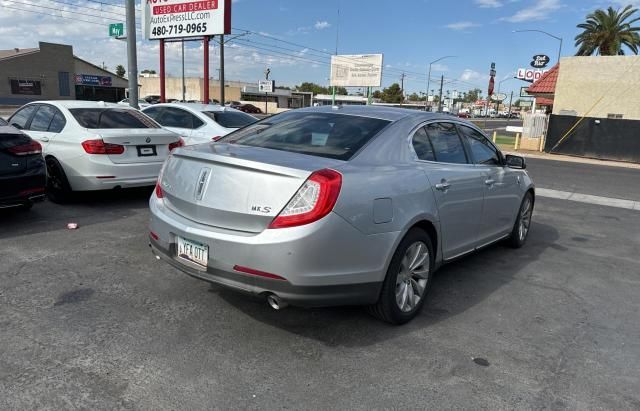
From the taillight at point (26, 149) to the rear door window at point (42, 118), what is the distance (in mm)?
1568

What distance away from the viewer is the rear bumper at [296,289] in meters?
3.11

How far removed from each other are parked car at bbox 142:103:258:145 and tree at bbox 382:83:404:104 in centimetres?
9710

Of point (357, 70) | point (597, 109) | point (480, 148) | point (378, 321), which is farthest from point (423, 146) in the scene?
point (357, 70)

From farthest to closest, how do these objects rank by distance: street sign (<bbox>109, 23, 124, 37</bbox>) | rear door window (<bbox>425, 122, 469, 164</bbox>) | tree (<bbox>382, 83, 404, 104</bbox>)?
tree (<bbox>382, 83, 404, 104</bbox>)
street sign (<bbox>109, 23, 124, 37</bbox>)
rear door window (<bbox>425, 122, 469, 164</bbox>)

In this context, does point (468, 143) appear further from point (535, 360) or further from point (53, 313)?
point (53, 313)

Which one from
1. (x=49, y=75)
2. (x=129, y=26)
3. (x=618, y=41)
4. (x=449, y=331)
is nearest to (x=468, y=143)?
(x=449, y=331)

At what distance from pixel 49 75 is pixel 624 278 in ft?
213

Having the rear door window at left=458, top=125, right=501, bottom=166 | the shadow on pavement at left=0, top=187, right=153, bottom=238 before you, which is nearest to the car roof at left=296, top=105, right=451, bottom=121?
the rear door window at left=458, top=125, right=501, bottom=166

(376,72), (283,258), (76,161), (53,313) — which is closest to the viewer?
(283,258)

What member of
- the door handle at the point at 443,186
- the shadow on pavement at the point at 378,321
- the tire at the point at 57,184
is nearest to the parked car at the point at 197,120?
the tire at the point at 57,184

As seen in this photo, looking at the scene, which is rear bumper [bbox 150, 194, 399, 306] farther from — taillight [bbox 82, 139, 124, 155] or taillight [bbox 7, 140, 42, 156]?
taillight [bbox 82, 139, 124, 155]

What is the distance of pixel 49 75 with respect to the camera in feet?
191

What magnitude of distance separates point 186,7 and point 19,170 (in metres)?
14.0

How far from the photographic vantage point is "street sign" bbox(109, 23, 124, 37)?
14172mm
